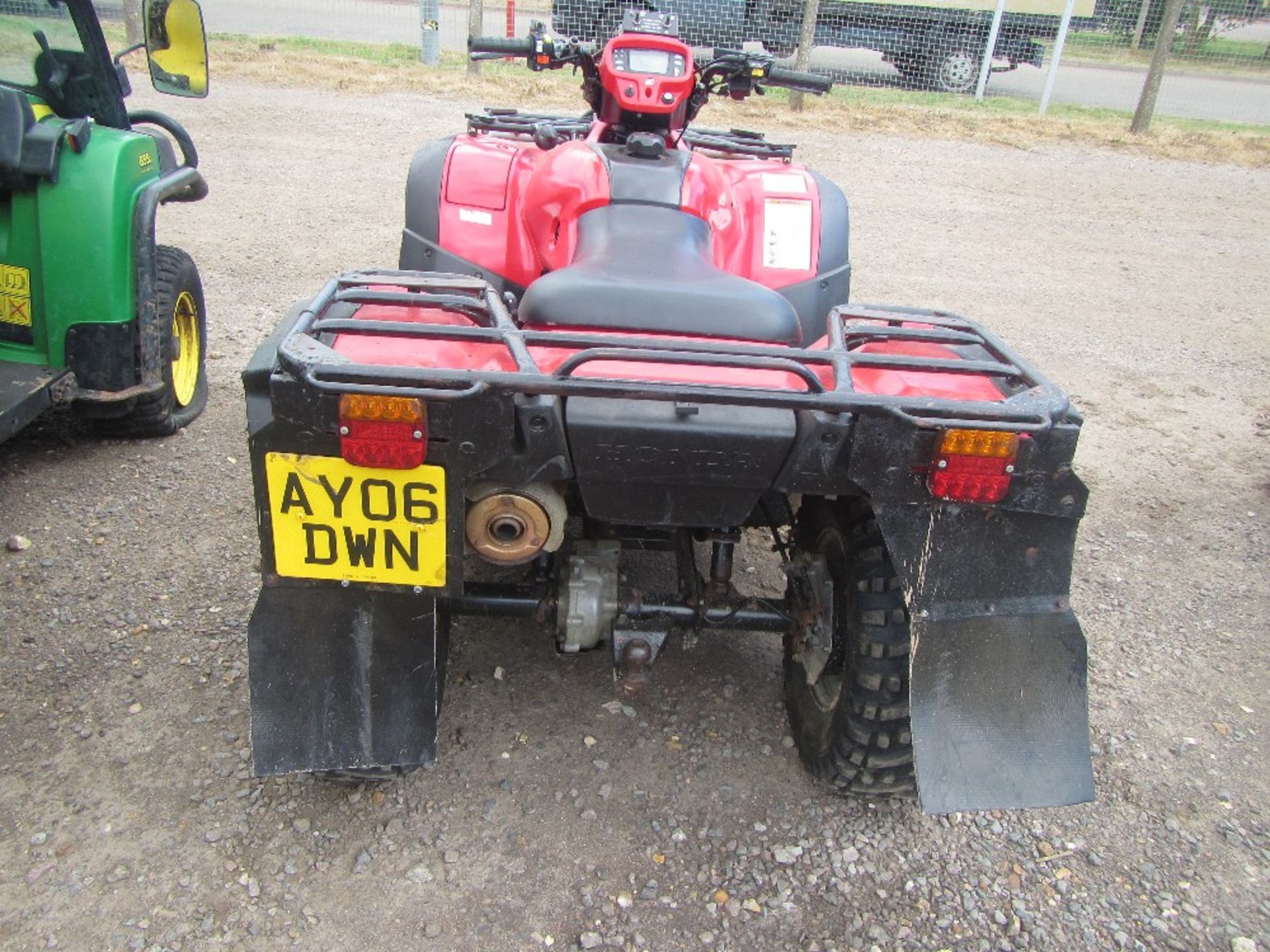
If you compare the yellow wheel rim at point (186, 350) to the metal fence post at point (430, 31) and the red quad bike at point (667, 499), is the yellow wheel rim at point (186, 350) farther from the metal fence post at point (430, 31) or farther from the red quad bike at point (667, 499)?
the metal fence post at point (430, 31)

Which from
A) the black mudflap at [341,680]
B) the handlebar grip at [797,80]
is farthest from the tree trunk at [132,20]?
the black mudflap at [341,680]

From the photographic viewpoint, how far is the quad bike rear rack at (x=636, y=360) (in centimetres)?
188

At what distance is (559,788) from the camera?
260 cm

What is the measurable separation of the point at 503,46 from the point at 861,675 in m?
2.65

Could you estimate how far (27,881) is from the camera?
2203 mm

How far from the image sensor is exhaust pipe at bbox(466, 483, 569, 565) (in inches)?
83.4

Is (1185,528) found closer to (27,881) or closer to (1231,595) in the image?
(1231,595)

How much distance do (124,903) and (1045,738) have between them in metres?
1.96

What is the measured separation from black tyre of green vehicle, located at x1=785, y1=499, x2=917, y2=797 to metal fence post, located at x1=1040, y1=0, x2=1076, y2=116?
12.6 m

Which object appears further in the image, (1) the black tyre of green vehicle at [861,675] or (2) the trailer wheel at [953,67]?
(2) the trailer wheel at [953,67]

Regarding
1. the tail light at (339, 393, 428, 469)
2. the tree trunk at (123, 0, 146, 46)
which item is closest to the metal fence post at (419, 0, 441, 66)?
the tree trunk at (123, 0, 146, 46)

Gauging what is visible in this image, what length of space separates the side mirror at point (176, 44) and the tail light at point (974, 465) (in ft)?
9.26

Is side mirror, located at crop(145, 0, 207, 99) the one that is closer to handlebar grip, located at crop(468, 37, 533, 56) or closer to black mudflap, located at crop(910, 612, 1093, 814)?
handlebar grip, located at crop(468, 37, 533, 56)

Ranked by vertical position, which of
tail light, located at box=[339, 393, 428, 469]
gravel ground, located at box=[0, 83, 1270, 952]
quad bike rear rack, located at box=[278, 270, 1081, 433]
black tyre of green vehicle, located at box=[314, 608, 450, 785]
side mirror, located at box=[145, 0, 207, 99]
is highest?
side mirror, located at box=[145, 0, 207, 99]
